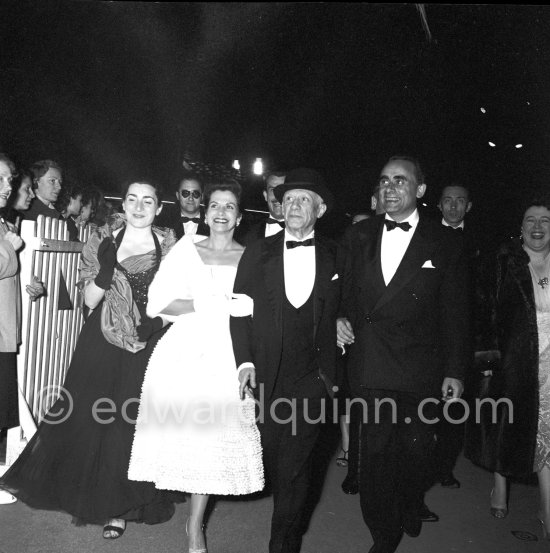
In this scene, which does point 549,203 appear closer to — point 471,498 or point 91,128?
point 471,498

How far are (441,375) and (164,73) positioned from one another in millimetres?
10541

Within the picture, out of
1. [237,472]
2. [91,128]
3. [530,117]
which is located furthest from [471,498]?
[91,128]

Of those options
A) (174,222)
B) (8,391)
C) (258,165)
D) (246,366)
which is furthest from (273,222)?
(258,165)

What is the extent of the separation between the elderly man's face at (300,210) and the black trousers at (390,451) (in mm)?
1095

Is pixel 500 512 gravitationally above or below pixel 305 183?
below

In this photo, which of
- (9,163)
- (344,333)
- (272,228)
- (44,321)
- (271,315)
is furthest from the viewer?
(272,228)

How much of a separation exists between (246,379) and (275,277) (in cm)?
61

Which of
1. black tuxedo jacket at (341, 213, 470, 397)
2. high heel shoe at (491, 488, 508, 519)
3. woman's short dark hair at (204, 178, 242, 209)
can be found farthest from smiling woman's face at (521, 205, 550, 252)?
woman's short dark hair at (204, 178, 242, 209)

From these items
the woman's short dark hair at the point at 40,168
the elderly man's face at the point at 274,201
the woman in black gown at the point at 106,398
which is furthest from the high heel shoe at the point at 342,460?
the woman's short dark hair at the point at 40,168

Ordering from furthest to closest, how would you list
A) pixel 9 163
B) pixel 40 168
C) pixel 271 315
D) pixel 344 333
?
pixel 40 168
pixel 9 163
pixel 344 333
pixel 271 315

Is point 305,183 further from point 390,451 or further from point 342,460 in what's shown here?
point 342,460

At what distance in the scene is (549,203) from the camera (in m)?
4.46

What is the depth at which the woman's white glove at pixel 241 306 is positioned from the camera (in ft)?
11.5

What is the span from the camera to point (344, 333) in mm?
3697
